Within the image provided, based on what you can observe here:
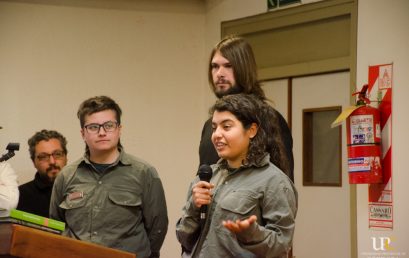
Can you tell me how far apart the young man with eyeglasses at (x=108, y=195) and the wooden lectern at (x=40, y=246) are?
0.66 meters

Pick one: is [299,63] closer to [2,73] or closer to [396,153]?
[396,153]

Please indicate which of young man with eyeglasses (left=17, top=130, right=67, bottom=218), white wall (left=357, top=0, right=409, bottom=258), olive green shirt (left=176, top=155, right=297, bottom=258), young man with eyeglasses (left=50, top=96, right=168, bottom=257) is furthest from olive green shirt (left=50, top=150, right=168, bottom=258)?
white wall (left=357, top=0, right=409, bottom=258)

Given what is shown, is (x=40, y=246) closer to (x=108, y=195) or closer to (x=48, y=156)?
(x=108, y=195)

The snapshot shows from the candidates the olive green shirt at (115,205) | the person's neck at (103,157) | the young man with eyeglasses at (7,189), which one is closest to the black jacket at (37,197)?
the young man with eyeglasses at (7,189)

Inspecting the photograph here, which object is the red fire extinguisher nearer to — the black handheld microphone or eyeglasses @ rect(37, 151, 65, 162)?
eyeglasses @ rect(37, 151, 65, 162)

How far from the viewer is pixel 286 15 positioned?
4930 millimetres

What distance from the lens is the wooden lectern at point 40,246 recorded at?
2137 millimetres

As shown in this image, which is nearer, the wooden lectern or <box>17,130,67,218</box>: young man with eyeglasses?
the wooden lectern

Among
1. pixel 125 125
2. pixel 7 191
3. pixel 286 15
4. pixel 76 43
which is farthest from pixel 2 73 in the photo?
pixel 286 15

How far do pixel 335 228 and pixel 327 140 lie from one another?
26.3 inches

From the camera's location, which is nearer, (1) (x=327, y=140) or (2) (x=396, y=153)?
(2) (x=396, y=153)

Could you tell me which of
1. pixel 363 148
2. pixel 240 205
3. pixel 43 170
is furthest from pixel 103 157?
pixel 363 148

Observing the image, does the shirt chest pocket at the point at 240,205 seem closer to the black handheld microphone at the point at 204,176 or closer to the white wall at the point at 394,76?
the black handheld microphone at the point at 204,176

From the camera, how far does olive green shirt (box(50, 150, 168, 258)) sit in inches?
116
